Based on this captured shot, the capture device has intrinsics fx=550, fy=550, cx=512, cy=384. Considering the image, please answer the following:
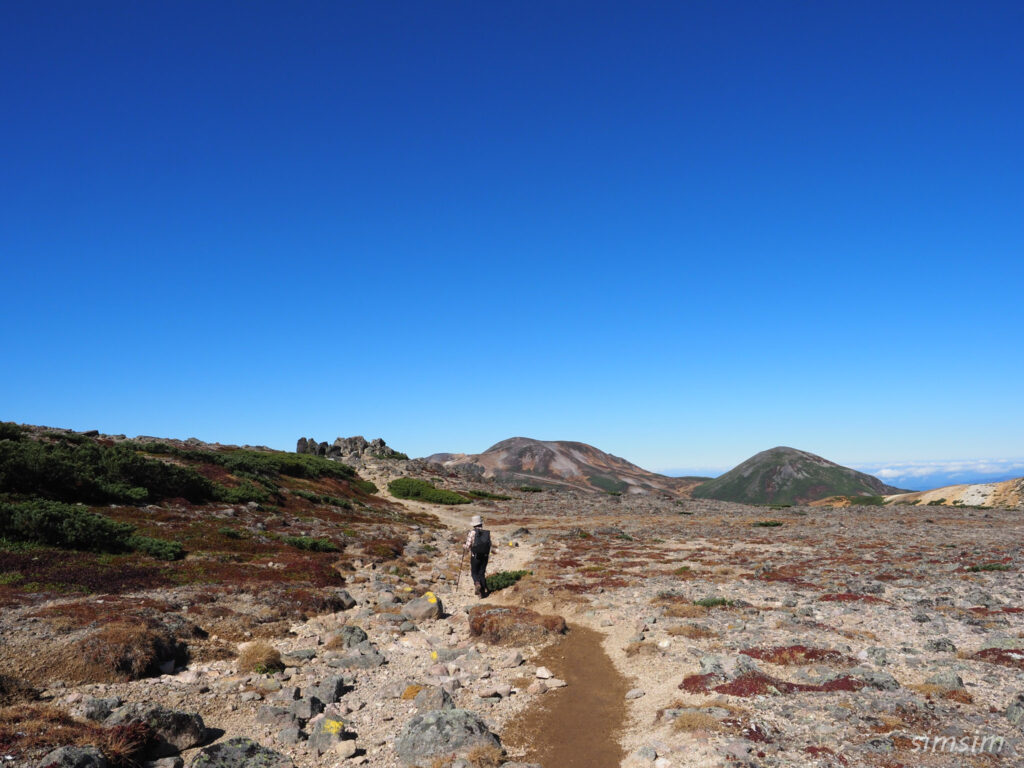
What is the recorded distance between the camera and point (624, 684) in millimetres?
12195

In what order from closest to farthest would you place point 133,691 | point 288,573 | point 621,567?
point 133,691, point 288,573, point 621,567

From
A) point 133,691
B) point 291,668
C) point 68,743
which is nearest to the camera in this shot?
point 68,743

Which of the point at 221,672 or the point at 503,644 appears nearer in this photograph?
the point at 221,672

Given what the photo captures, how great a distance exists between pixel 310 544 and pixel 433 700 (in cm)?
2011

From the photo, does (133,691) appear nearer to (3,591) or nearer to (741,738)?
(3,591)

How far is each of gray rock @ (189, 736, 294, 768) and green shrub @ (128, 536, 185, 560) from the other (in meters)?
16.2

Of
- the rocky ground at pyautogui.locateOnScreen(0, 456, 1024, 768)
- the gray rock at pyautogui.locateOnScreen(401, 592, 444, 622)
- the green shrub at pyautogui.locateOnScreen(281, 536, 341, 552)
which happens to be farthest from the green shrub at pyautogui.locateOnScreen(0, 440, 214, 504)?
the gray rock at pyautogui.locateOnScreen(401, 592, 444, 622)

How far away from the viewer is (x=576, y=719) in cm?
1050

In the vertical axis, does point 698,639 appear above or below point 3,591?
below

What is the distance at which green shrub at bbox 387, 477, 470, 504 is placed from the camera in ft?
228

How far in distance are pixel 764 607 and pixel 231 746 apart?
50.9 feet

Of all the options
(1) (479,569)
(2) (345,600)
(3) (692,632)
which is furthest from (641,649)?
(2) (345,600)

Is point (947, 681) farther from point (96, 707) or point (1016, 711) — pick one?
point (96, 707)

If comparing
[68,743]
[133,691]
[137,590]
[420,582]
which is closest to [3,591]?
[137,590]
